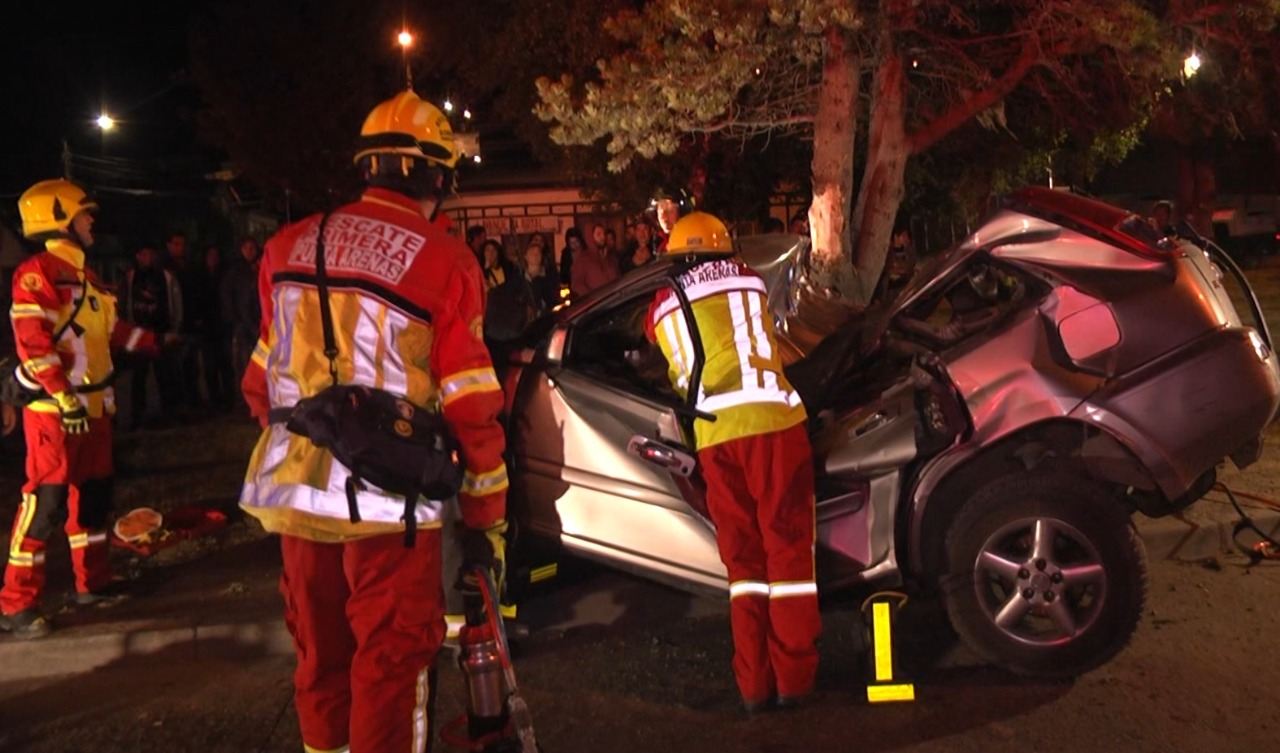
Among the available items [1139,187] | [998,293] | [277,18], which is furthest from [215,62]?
[1139,187]

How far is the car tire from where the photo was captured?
481 centimetres

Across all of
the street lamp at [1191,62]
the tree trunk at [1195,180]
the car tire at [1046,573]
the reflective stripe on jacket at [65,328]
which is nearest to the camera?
the car tire at [1046,573]

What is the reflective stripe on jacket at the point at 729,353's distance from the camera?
4.71 meters

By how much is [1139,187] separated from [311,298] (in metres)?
41.9

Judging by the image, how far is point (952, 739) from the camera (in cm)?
452

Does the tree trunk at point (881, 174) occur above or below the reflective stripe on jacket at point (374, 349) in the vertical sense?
above

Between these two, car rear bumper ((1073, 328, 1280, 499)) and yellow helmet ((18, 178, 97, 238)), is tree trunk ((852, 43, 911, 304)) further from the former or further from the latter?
yellow helmet ((18, 178, 97, 238))

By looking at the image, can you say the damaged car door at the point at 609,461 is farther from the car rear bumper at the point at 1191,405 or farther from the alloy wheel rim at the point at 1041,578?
the car rear bumper at the point at 1191,405

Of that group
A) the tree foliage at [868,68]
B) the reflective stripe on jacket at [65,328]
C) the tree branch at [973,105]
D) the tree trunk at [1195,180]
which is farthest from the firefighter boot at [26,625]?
the tree trunk at [1195,180]

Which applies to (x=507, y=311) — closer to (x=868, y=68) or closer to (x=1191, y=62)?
(x=868, y=68)

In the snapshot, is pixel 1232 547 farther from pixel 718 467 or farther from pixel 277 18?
pixel 277 18

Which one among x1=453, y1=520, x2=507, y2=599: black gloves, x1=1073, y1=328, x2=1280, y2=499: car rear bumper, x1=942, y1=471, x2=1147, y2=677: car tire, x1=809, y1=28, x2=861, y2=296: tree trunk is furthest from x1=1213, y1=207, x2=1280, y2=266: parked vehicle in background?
x1=453, y1=520, x2=507, y2=599: black gloves

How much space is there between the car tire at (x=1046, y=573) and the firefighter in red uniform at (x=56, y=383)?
4.08m

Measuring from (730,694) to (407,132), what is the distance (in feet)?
8.86
